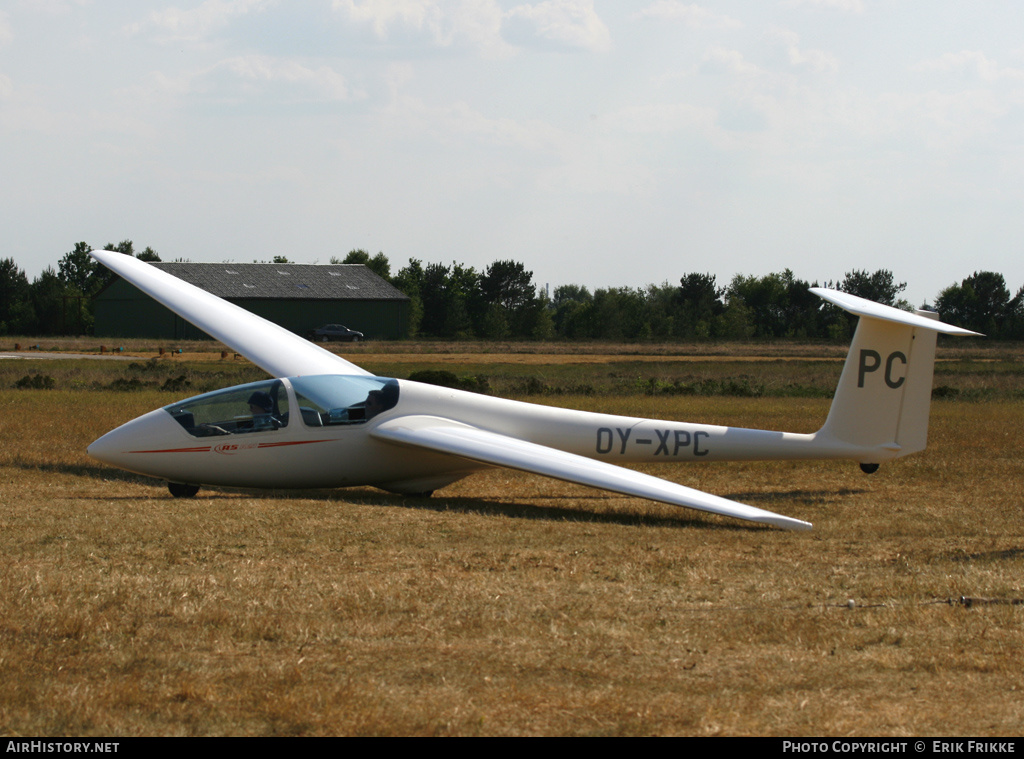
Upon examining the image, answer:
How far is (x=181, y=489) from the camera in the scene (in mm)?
13062

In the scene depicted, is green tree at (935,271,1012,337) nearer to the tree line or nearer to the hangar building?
the tree line

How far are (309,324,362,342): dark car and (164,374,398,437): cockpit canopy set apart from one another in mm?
67737

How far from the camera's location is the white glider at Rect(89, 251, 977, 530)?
41.7 feet

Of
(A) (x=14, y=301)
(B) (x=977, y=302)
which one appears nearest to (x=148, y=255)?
(A) (x=14, y=301)

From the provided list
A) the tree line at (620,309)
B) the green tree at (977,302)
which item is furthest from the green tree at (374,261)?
the green tree at (977,302)

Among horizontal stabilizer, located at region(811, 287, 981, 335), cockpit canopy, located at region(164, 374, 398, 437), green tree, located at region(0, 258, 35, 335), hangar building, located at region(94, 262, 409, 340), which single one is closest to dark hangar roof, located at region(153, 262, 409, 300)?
hangar building, located at region(94, 262, 409, 340)

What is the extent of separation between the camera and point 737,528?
38.9 feet

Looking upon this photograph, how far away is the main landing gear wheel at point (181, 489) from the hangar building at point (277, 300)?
70121 mm

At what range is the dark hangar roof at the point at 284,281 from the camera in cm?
8525

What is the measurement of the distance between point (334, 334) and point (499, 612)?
2992 inches

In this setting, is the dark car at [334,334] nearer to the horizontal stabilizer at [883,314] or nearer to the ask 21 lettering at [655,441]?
the ask 21 lettering at [655,441]

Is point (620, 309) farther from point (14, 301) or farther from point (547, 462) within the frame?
point (547, 462)
